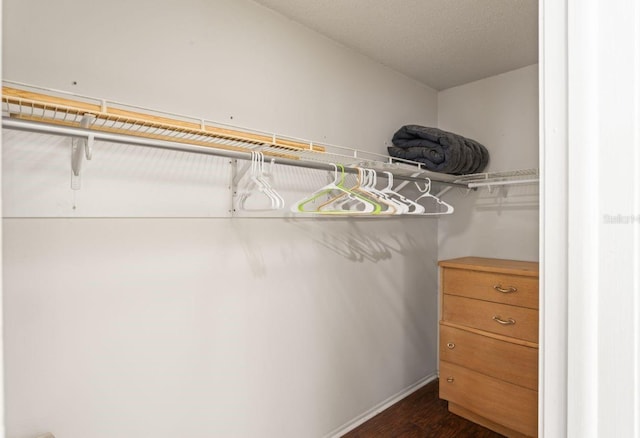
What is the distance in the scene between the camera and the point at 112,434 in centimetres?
120

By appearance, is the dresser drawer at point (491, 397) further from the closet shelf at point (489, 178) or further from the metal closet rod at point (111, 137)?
the metal closet rod at point (111, 137)

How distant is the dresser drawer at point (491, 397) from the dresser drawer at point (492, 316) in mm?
272

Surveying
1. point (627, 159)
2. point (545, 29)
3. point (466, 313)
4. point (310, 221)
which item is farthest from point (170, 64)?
point (466, 313)

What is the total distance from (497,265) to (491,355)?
19.9 inches

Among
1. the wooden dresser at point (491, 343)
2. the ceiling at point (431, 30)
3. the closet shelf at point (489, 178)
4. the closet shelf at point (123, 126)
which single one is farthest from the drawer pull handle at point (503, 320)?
the ceiling at point (431, 30)

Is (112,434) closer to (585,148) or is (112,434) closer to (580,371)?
(580,371)

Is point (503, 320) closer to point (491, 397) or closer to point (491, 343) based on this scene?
point (491, 343)

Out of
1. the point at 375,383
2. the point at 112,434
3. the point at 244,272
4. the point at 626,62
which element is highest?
the point at 626,62

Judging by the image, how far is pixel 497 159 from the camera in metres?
2.39

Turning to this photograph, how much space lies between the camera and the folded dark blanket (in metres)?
2.02

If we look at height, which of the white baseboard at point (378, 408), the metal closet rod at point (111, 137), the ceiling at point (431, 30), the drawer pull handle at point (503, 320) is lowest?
the white baseboard at point (378, 408)

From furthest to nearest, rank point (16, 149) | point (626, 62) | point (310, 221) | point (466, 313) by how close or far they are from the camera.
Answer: point (466, 313), point (310, 221), point (16, 149), point (626, 62)

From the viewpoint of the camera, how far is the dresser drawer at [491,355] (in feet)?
5.87

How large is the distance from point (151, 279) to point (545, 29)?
133 centimetres
